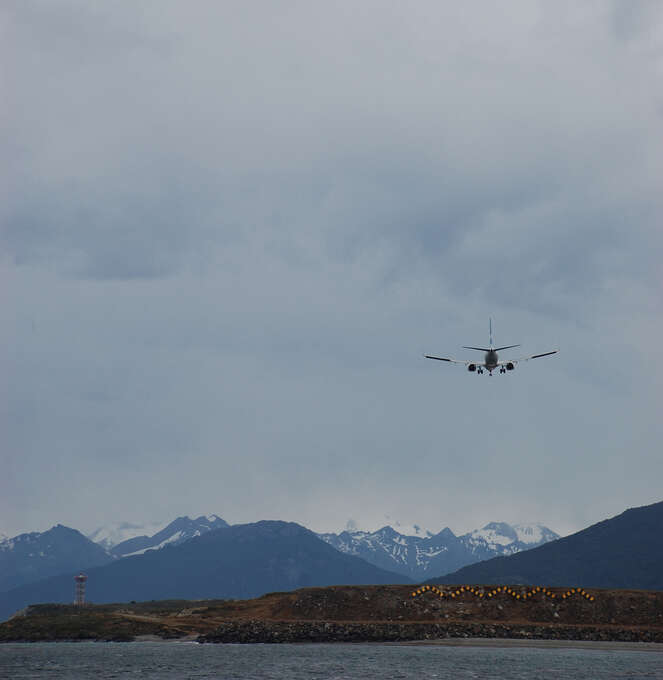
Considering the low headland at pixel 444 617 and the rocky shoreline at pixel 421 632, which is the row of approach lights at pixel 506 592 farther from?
the rocky shoreline at pixel 421 632

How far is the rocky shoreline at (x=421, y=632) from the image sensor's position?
6176 inches

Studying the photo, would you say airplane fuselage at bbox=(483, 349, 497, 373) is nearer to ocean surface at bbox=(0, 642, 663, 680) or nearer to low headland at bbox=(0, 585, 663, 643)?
ocean surface at bbox=(0, 642, 663, 680)

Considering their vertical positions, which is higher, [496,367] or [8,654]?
[496,367]

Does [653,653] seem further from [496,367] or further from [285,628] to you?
[285,628]

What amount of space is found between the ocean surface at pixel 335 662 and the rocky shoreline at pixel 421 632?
6.86 metres

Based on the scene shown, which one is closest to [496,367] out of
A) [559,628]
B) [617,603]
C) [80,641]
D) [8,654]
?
[559,628]

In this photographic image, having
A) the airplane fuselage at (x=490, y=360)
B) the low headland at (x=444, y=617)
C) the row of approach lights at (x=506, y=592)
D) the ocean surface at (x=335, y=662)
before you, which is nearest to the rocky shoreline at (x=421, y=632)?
the low headland at (x=444, y=617)

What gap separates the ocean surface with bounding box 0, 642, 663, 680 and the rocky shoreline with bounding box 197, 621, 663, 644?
22.5 ft

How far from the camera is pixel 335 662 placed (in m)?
121

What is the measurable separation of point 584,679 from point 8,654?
315 ft

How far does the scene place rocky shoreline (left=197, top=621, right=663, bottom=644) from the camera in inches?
6176

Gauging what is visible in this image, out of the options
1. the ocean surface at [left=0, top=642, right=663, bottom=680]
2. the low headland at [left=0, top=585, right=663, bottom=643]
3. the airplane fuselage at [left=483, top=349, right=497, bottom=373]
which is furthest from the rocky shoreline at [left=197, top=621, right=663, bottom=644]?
the airplane fuselage at [left=483, top=349, right=497, bottom=373]

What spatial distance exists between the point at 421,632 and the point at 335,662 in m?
40.8

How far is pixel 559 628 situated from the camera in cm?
15925
